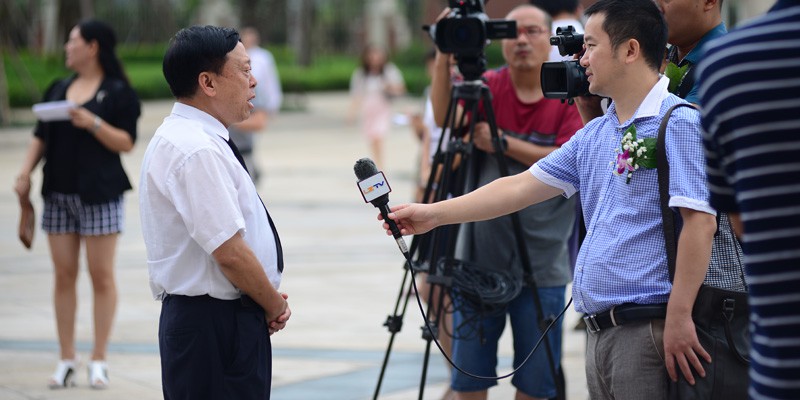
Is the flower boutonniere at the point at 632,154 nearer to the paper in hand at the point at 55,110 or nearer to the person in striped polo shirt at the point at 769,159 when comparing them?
the person in striped polo shirt at the point at 769,159

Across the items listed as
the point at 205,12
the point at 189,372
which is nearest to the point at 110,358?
the point at 189,372

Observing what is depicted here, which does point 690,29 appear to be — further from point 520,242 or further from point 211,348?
point 211,348

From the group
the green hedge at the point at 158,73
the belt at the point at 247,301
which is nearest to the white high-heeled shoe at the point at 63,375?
the belt at the point at 247,301

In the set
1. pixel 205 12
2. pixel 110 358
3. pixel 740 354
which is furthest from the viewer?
→ pixel 205 12

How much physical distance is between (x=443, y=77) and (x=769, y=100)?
292 cm

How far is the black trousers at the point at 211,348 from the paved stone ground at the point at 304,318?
2.32 meters

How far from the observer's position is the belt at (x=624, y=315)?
300 cm

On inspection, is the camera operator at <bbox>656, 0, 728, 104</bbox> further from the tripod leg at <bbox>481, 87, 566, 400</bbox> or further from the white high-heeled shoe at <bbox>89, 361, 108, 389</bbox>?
the white high-heeled shoe at <bbox>89, 361, 108, 389</bbox>

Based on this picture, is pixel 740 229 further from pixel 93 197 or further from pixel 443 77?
pixel 93 197

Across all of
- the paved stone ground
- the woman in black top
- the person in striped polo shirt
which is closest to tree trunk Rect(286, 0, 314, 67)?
the paved stone ground

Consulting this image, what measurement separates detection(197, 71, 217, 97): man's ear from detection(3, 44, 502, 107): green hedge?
23.4 meters

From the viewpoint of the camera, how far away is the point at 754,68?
6.68 ft

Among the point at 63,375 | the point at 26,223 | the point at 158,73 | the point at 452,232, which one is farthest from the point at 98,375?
the point at 158,73

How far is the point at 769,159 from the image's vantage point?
2.05m
